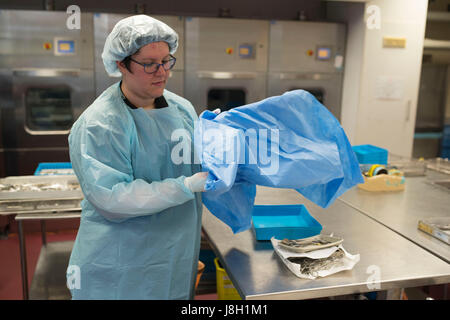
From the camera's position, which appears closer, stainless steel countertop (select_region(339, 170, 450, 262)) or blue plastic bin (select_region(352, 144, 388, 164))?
stainless steel countertop (select_region(339, 170, 450, 262))

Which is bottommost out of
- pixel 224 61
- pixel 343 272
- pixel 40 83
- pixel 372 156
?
pixel 343 272

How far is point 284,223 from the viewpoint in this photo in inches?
70.6

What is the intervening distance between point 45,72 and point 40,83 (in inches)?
4.0

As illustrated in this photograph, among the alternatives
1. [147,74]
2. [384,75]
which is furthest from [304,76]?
[147,74]

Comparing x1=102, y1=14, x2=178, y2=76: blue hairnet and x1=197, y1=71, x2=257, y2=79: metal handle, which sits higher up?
x1=102, y1=14, x2=178, y2=76: blue hairnet

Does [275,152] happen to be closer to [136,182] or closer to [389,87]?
[136,182]

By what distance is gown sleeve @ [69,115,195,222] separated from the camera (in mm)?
1330

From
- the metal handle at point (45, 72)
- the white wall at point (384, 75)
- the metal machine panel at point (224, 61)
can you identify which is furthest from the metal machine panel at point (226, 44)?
the metal handle at point (45, 72)

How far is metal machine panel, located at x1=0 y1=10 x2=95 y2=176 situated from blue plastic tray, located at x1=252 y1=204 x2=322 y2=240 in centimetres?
231

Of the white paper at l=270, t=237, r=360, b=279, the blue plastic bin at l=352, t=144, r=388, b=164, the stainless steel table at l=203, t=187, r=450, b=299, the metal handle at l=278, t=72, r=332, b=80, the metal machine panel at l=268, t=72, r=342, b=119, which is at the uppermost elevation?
the metal handle at l=278, t=72, r=332, b=80

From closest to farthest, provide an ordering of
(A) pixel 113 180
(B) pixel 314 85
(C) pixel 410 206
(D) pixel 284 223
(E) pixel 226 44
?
1. (A) pixel 113 180
2. (D) pixel 284 223
3. (C) pixel 410 206
4. (E) pixel 226 44
5. (B) pixel 314 85

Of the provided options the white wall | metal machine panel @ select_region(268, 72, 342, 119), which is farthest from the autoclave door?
the white wall

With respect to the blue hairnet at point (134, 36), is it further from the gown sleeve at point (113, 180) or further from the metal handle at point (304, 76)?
the metal handle at point (304, 76)

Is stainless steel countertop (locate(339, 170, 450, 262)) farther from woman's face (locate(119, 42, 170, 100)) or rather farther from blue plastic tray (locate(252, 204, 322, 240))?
woman's face (locate(119, 42, 170, 100))
